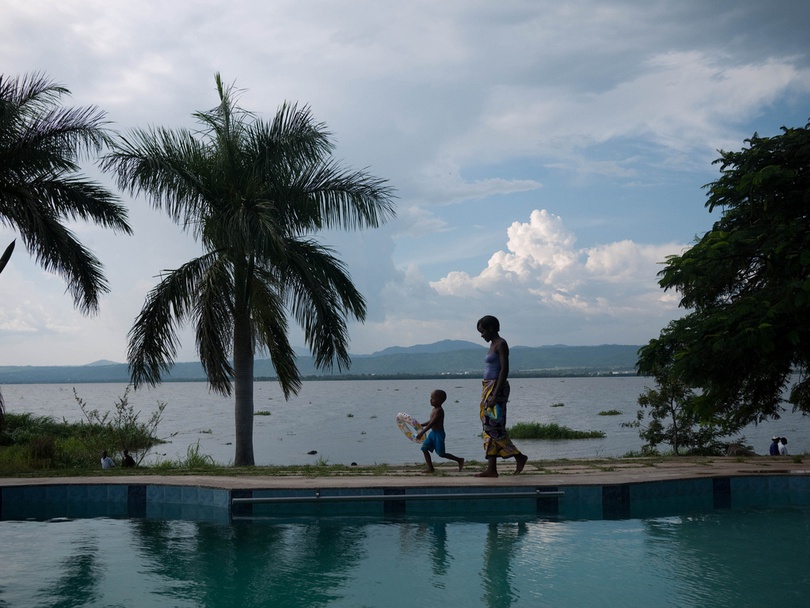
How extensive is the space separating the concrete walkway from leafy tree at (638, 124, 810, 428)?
Answer: 1759 mm

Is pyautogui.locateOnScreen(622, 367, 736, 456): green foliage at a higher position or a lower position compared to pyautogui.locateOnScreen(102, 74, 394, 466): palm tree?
lower

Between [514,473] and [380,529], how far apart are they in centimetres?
286

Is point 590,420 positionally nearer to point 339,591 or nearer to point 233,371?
point 233,371

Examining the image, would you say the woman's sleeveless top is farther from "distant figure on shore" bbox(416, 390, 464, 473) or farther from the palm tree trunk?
the palm tree trunk

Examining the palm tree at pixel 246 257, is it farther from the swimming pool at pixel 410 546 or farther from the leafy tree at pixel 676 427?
the leafy tree at pixel 676 427

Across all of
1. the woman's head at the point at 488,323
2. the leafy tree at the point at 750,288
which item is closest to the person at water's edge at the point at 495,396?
the woman's head at the point at 488,323

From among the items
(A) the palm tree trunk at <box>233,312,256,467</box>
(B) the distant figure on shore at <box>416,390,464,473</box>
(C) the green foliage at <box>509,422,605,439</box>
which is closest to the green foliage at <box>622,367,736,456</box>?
(A) the palm tree trunk at <box>233,312,256,467</box>

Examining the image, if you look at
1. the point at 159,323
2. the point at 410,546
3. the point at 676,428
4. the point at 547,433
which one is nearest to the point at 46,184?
the point at 159,323

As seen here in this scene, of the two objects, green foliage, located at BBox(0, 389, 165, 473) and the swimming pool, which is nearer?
the swimming pool

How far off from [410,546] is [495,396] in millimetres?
2674

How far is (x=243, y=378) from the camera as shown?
15461 millimetres

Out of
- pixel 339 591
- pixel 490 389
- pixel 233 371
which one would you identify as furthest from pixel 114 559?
pixel 233 371

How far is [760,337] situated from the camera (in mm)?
11617

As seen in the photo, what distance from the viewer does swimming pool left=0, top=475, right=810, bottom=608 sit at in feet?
20.2
